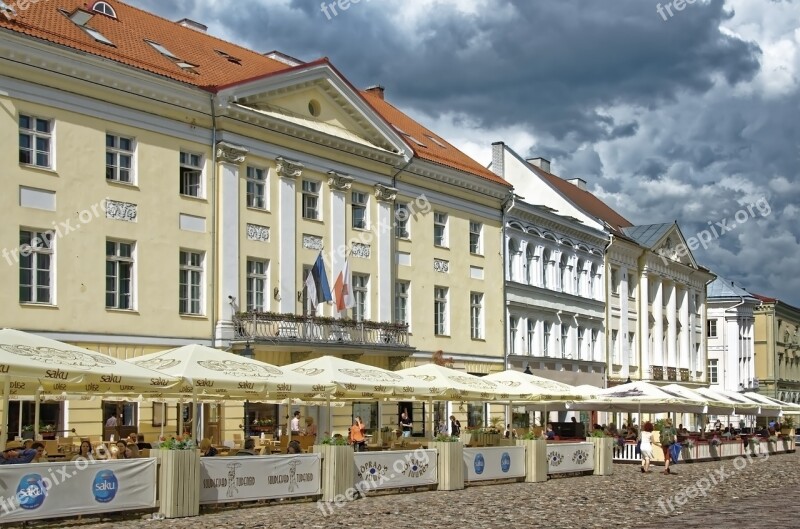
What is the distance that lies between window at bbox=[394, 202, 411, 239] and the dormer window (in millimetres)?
11378

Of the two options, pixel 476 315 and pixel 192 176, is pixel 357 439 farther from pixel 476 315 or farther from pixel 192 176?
pixel 476 315

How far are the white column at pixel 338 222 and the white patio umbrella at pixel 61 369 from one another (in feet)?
49.4

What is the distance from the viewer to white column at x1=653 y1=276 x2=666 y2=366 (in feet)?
209

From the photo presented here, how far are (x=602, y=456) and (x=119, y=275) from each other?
45.1ft

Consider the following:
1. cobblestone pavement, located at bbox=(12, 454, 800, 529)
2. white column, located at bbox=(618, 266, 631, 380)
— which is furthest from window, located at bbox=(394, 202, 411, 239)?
white column, located at bbox=(618, 266, 631, 380)

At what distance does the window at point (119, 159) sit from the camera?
96.5 ft

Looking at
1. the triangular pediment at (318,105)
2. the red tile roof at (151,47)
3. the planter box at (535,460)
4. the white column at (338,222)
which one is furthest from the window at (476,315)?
the planter box at (535,460)

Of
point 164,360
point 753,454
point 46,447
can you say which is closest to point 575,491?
point 164,360

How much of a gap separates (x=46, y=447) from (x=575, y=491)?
11165 mm

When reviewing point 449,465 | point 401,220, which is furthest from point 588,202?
point 449,465

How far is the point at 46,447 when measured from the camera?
22875 millimetres

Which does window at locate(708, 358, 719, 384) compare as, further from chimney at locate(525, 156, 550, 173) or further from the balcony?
the balcony

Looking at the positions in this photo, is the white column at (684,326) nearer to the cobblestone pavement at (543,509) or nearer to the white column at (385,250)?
the white column at (385,250)

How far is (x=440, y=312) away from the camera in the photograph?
4247 centimetres
